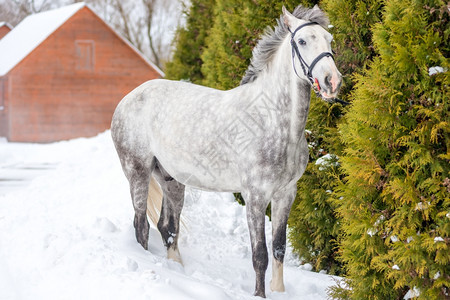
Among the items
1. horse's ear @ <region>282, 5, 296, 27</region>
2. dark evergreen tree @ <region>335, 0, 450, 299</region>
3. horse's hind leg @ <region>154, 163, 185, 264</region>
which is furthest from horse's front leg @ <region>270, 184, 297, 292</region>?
horse's ear @ <region>282, 5, 296, 27</region>

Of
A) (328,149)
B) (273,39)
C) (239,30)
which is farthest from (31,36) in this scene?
(273,39)

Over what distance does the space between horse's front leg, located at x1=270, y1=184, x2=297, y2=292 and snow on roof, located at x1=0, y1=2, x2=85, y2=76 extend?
2113cm

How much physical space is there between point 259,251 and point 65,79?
21133 mm

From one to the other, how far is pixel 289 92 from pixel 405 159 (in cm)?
116

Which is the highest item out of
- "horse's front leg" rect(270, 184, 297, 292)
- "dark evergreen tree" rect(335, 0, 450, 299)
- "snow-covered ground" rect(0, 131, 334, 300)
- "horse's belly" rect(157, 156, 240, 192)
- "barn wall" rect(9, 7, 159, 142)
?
"dark evergreen tree" rect(335, 0, 450, 299)

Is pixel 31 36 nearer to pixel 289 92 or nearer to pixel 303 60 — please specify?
pixel 289 92

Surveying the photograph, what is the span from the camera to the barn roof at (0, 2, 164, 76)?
79.9 ft

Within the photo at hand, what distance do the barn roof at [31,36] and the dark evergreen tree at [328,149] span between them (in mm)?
19164

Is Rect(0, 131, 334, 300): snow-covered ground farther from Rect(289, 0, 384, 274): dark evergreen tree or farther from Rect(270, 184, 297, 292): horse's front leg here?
Rect(289, 0, 384, 274): dark evergreen tree

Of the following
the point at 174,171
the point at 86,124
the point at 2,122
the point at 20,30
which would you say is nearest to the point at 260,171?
the point at 174,171

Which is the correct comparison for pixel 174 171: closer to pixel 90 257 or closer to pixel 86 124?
pixel 90 257

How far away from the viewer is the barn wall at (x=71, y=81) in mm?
24172

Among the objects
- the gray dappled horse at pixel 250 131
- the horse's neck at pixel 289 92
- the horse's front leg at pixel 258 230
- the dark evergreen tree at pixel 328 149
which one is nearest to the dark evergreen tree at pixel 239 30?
the dark evergreen tree at pixel 328 149

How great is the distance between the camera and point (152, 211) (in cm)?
649
